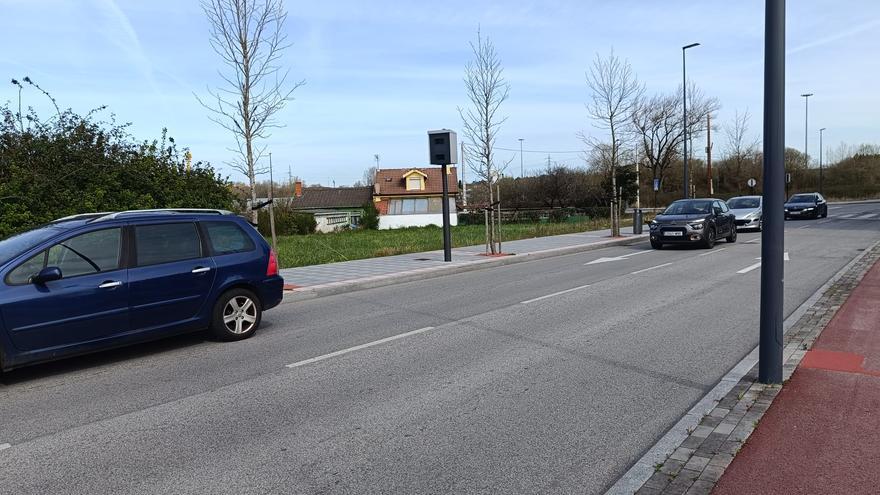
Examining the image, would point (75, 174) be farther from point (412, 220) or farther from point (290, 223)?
point (412, 220)

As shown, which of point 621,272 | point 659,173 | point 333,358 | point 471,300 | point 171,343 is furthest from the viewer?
point 659,173

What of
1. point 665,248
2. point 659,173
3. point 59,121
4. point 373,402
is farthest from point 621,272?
point 659,173

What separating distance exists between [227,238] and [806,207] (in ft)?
115

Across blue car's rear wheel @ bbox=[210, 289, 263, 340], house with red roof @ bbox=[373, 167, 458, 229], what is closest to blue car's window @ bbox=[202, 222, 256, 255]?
blue car's rear wheel @ bbox=[210, 289, 263, 340]

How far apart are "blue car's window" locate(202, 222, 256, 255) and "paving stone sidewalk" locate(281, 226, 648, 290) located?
4.01 metres

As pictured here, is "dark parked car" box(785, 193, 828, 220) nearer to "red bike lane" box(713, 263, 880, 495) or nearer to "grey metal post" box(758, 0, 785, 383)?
Answer: "red bike lane" box(713, 263, 880, 495)

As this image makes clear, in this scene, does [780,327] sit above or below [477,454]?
above

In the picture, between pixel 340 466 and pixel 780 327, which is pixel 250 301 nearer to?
pixel 340 466

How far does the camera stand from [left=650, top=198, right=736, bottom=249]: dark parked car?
1916 cm

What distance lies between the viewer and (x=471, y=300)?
10.7 metres

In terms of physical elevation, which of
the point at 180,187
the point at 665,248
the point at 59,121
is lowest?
the point at 665,248

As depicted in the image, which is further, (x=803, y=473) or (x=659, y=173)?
(x=659, y=173)

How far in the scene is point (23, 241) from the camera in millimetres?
6520

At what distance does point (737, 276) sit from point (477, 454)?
10.4 metres
